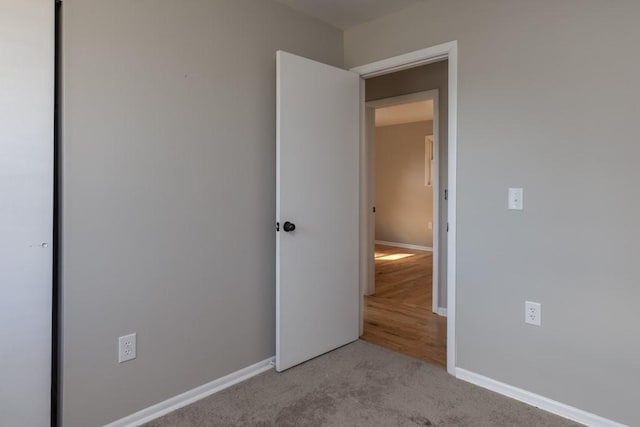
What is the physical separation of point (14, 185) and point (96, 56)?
655mm

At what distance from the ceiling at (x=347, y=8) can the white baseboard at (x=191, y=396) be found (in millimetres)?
2294

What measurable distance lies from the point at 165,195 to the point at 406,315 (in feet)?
8.18

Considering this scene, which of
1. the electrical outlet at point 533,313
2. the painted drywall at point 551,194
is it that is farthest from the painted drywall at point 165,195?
the electrical outlet at point 533,313

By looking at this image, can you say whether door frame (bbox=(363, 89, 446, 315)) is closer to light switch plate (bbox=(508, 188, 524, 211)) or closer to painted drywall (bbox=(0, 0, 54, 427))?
light switch plate (bbox=(508, 188, 524, 211))

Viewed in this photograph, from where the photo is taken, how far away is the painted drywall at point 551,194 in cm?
182

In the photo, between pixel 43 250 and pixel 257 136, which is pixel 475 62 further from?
pixel 43 250

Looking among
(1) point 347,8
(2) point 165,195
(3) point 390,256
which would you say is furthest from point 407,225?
(2) point 165,195

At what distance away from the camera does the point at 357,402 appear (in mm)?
2115

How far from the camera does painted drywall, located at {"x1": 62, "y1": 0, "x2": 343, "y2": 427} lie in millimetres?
1732

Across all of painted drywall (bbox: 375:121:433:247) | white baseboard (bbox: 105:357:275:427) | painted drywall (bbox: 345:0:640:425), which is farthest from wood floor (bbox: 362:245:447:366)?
painted drywall (bbox: 375:121:433:247)

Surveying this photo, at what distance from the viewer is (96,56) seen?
1751 millimetres

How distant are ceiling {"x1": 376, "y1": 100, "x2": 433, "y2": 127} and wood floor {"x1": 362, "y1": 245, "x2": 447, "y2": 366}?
2.37 meters

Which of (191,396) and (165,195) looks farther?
(191,396)

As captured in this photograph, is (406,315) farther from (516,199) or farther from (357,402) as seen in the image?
(516,199)
